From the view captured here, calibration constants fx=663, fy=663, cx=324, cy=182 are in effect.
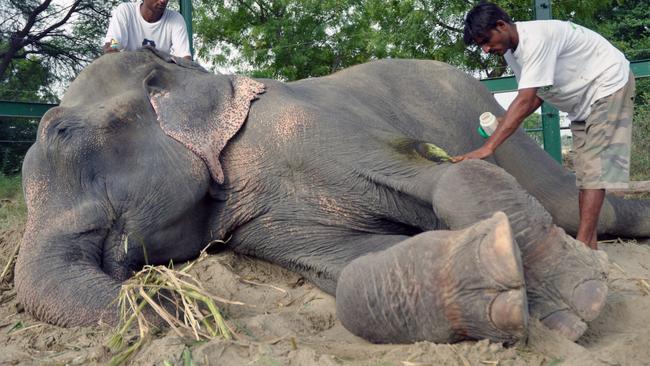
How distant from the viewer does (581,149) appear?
4.09 m

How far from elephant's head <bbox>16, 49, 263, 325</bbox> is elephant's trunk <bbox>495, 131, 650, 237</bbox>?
1.80 meters

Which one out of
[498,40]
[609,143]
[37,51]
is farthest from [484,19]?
[37,51]

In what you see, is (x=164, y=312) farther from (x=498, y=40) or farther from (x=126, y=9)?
(x=126, y=9)

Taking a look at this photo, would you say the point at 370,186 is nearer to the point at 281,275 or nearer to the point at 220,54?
the point at 281,275

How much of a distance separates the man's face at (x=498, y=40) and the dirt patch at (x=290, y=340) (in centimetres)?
139

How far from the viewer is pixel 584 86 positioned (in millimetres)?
3965

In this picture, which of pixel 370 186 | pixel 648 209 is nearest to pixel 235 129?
pixel 370 186

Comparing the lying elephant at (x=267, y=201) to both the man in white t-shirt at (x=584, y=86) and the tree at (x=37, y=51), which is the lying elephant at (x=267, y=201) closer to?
the man in white t-shirt at (x=584, y=86)

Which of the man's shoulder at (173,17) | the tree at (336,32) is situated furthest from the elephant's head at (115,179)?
the tree at (336,32)

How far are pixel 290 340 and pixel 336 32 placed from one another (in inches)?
626

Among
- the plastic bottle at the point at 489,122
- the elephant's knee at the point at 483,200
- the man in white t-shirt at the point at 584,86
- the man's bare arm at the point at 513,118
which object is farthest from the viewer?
the man in white t-shirt at the point at 584,86

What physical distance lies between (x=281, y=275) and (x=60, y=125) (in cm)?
114

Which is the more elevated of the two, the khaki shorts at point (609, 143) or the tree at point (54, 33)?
the tree at point (54, 33)

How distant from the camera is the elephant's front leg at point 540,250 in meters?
2.01
